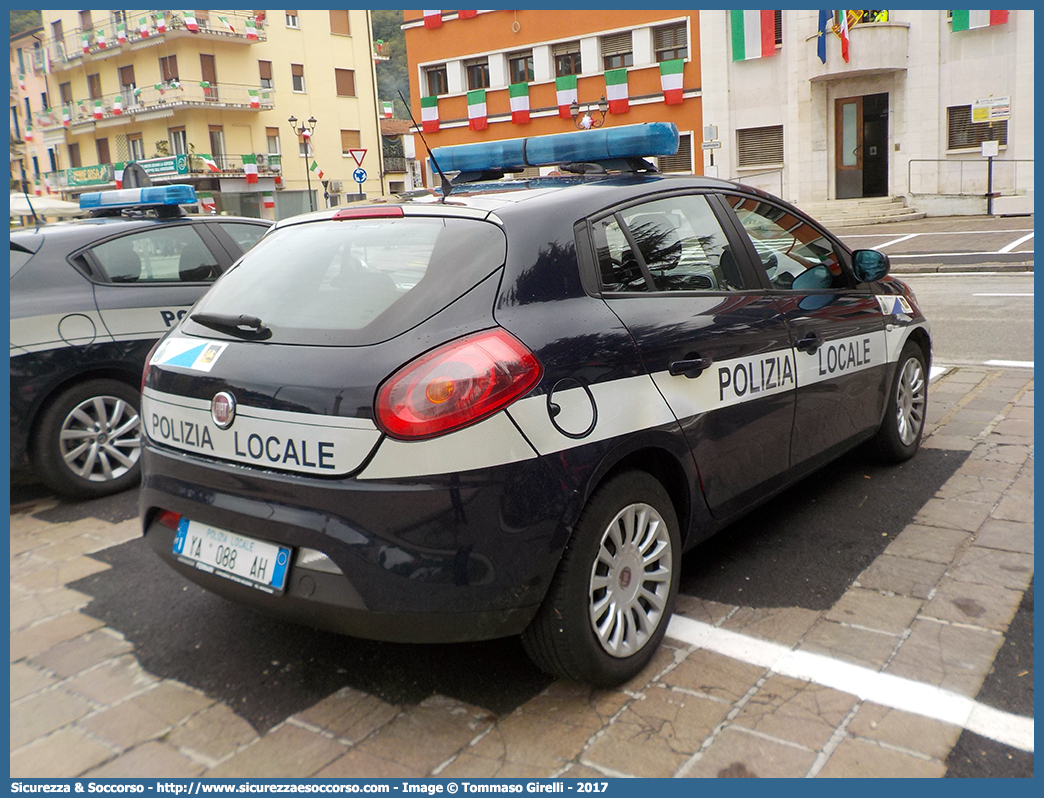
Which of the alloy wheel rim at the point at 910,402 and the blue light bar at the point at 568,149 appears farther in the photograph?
the alloy wheel rim at the point at 910,402

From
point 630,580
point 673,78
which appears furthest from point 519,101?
point 630,580

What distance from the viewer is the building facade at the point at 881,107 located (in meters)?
28.4

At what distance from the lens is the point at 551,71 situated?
3803 centimetres

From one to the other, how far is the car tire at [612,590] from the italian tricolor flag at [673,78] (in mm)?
34135

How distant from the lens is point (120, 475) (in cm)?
520

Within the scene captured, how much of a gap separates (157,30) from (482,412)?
56.5 meters

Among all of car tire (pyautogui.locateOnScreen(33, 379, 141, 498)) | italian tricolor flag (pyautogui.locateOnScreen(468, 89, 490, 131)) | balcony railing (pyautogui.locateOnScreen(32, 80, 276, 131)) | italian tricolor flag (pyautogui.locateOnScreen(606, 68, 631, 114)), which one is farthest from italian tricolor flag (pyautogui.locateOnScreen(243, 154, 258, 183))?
car tire (pyautogui.locateOnScreen(33, 379, 141, 498))

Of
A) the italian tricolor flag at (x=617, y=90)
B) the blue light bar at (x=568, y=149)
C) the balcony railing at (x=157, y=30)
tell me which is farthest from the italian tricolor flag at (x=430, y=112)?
the blue light bar at (x=568, y=149)

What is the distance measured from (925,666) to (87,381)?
4.26 metres

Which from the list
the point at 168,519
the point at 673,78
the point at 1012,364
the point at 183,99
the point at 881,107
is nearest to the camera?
the point at 168,519

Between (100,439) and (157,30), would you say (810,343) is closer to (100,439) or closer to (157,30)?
(100,439)

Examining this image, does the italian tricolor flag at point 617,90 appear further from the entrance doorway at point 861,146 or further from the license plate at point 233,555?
the license plate at point 233,555

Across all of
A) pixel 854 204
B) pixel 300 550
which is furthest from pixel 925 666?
pixel 854 204

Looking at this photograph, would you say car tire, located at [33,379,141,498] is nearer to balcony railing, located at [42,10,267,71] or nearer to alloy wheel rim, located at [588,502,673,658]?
alloy wheel rim, located at [588,502,673,658]
